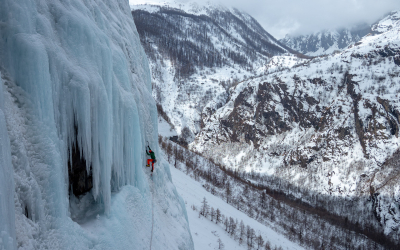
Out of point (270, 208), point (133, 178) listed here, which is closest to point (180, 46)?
point (270, 208)

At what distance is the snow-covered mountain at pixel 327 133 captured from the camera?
252ft

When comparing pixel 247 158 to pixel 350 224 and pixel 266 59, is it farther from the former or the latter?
pixel 266 59

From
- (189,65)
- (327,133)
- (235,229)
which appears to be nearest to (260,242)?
(235,229)

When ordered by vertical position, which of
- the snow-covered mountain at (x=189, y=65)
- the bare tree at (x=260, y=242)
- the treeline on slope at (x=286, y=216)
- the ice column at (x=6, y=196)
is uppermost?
the snow-covered mountain at (x=189, y=65)

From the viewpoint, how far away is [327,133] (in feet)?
309

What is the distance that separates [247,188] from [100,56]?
61672 millimetres

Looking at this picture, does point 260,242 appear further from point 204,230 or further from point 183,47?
point 183,47

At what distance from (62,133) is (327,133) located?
107 metres

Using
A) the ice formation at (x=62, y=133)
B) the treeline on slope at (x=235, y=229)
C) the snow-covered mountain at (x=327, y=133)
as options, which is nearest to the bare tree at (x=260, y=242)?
the treeline on slope at (x=235, y=229)

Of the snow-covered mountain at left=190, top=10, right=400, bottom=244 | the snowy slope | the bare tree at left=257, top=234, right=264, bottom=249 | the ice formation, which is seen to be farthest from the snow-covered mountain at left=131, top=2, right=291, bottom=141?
the ice formation

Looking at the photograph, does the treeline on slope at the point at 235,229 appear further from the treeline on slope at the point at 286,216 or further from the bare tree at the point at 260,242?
the treeline on slope at the point at 286,216

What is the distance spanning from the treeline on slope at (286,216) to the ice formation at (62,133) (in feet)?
138

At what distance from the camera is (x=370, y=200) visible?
73.6 meters

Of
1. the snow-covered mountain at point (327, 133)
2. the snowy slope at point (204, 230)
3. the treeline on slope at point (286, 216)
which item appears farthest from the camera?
the snow-covered mountain at point (327, 133)
